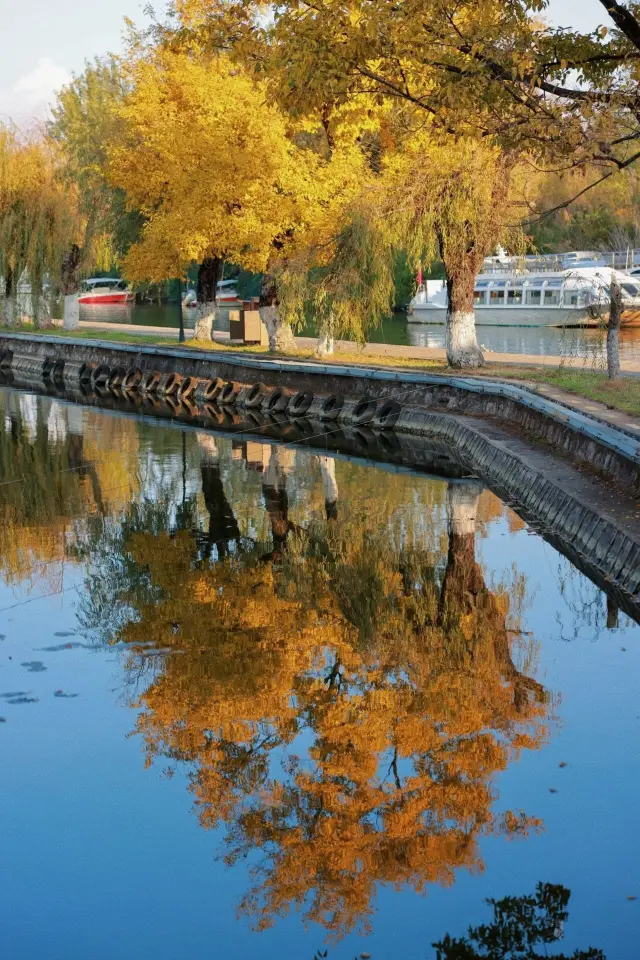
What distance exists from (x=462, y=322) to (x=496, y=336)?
96.8 feet

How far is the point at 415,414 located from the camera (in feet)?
88.8

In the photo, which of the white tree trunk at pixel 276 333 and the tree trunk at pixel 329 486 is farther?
the white tree trunk at pixel 276 333

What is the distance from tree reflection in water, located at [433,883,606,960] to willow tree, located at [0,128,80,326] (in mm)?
42275

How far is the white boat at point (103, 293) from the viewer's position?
91.9 meters

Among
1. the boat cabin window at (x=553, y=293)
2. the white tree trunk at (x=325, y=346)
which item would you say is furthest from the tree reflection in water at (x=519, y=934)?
the boat cabin window at (x=553, y=293)

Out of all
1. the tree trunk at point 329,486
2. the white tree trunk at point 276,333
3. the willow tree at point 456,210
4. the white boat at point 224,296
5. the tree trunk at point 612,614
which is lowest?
the tree trunk at point 612,614

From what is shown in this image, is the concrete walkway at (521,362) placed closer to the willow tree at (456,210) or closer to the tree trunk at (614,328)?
the tree trunk at (614,328)

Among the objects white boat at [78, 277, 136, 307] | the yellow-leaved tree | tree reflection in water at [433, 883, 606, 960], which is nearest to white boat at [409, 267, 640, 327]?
white boat at [78, 277, 136, 307]

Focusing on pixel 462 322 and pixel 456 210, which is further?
pixel 462 322

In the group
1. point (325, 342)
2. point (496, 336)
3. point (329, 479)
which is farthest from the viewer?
point (496, 336)

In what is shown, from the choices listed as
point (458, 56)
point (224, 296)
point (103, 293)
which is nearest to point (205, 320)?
point (458, 56)

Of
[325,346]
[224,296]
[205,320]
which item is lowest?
[325,346]

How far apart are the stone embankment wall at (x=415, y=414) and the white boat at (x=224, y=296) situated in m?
37.8

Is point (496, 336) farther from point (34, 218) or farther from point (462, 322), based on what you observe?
point (462, 322)
